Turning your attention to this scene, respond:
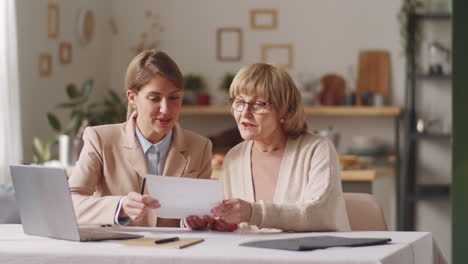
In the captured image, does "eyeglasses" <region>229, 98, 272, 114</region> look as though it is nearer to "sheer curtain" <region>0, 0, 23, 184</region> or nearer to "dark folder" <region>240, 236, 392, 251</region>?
"dark folder" <region>240, 236, 392, 251</region>

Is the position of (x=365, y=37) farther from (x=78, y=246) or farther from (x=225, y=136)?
(x=78, y=246)

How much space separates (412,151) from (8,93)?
3457mm

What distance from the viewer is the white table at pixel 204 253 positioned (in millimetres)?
1852

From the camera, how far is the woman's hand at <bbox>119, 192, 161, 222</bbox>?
212 cm

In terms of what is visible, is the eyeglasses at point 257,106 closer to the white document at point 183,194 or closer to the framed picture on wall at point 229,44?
the white document at point 183,194

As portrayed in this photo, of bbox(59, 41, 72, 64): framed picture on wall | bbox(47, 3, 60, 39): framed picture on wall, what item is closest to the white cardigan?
bbox(47, 3, 60, 39): framed picture on wall

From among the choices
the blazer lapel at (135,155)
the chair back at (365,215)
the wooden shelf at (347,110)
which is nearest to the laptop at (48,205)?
the blazer lapel at (135,155)

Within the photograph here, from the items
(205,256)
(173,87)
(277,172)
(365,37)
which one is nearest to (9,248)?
(205,256)

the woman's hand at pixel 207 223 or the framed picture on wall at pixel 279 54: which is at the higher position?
the framed picture on wall at pixel 279 54

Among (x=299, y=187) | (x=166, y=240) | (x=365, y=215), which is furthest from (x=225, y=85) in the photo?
(x=166, y=240)

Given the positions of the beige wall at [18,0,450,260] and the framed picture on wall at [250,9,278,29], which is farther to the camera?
the framed picture on wall at [250,9,278,29]

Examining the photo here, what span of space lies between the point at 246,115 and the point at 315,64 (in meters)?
4.62

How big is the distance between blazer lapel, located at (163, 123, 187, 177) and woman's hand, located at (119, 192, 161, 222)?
0.37 meters

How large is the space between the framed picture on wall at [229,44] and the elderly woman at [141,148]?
4.50 m
